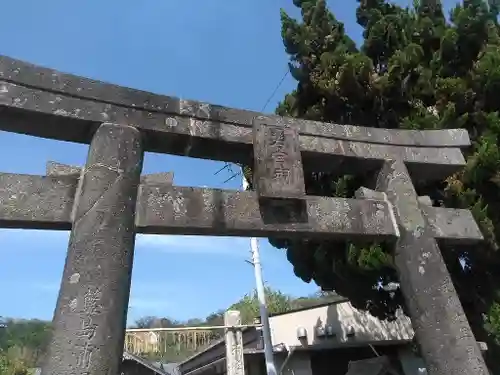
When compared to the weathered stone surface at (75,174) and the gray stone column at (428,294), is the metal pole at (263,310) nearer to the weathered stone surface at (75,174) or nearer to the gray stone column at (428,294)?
the gray stone column at (428,294)

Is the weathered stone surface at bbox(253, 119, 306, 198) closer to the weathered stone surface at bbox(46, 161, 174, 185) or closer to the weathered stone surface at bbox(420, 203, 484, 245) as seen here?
the weathered stone surface at bbox(46, 161, 174, 185)

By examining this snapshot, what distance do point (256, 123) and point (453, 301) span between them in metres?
2.51

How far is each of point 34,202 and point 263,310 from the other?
366 inches

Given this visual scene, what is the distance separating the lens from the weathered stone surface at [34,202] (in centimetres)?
377

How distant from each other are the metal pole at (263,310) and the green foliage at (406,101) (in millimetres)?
3547

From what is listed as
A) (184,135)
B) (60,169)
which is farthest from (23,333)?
(184,135)

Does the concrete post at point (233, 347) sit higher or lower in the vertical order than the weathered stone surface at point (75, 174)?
higher

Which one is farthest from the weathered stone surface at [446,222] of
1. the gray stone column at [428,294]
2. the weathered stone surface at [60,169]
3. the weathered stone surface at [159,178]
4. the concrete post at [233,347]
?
the concrete post at [233,347]

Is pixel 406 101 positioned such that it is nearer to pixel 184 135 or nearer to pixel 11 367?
pixel 184 135

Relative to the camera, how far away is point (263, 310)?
1240 cm

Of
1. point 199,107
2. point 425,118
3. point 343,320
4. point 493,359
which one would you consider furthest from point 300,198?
point 343,320

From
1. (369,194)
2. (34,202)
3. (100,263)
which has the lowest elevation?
(100,263)

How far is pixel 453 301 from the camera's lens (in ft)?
14.6

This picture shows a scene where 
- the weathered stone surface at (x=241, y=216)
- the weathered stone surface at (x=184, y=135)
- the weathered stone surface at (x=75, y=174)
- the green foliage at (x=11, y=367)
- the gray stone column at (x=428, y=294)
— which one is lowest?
the gray stone column at (x=428, y=294)
